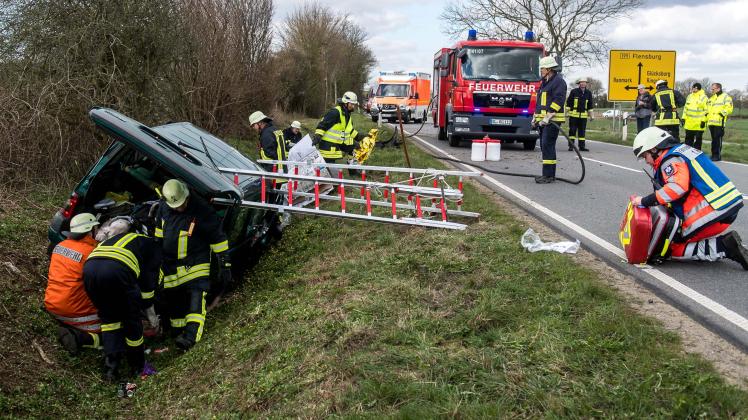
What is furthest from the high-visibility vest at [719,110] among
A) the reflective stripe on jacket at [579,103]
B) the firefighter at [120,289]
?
the firefighter at [120,289]

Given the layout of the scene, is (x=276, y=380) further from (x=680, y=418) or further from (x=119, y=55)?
(x=119, y=55)

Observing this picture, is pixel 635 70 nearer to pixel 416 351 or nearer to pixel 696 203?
pixel 696 203

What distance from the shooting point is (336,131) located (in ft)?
30.6

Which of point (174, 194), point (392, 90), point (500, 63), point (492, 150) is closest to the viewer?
point (174, 194)

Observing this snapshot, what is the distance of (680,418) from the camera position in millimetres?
2777

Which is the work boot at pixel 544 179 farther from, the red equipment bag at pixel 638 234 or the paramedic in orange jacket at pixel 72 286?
the paramedic in orange jacket at pixel 72 286

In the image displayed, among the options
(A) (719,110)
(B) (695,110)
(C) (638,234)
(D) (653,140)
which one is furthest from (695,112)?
(C) (638,234)

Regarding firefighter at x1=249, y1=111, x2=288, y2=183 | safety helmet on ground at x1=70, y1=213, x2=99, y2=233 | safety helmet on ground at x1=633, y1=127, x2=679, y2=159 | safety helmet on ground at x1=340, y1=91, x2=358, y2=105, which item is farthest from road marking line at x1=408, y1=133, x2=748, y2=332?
safety helmet on ground at x1=70, y1=213, x2=99, y2=233

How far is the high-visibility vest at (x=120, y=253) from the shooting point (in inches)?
184

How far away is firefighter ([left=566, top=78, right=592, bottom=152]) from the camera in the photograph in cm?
1523

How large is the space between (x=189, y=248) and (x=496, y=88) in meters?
10.3

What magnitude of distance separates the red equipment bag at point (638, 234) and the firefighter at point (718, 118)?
9.48 metres

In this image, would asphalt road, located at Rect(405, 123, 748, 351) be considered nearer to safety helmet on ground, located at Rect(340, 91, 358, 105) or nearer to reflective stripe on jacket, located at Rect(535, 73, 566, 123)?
reflective stripe on jacket, located at Rect(535, 73, 566, 123)

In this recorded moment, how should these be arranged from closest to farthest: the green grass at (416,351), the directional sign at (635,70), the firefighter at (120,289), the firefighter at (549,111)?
the green grass at (416,351), the firefighter at (120,289), the firefighter at (549,111), the directional sign at (635,70)
